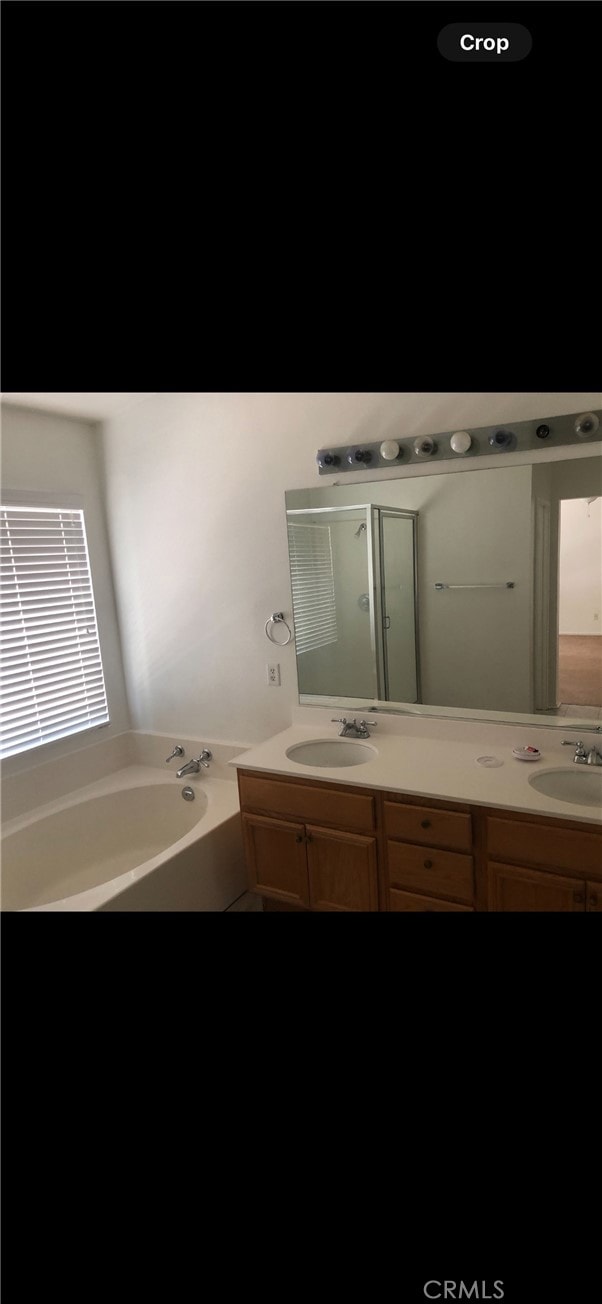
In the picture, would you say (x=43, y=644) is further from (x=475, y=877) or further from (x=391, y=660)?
(x=475, y=877)

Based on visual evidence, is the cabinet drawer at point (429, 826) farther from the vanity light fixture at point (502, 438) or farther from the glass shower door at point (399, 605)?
the vanity light fixture at point (502, 438)

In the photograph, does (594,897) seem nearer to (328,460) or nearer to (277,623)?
(277,623)

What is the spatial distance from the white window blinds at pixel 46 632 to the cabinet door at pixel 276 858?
1.14m

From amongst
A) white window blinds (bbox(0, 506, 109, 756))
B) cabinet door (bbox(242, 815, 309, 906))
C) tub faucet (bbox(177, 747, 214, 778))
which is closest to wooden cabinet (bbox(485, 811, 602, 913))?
cabinet door (bbox(242, 815, 309, 906))

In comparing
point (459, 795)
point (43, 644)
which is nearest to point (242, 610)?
point (43, 644)

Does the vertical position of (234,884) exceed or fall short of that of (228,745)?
it falls short

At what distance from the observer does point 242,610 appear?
271 cm

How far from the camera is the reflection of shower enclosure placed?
2336mm

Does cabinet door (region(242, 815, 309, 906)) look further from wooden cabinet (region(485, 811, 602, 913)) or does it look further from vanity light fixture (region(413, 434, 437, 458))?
vanity light fixture (region(413, 434, 437, 458))

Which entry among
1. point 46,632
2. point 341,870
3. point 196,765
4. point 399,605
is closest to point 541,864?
point 341,870

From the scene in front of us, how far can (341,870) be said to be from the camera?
2061 mm

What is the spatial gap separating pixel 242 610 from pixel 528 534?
122cm

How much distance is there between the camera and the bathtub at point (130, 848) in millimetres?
2172

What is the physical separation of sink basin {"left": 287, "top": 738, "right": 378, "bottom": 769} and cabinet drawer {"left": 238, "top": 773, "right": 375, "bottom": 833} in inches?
7.7
